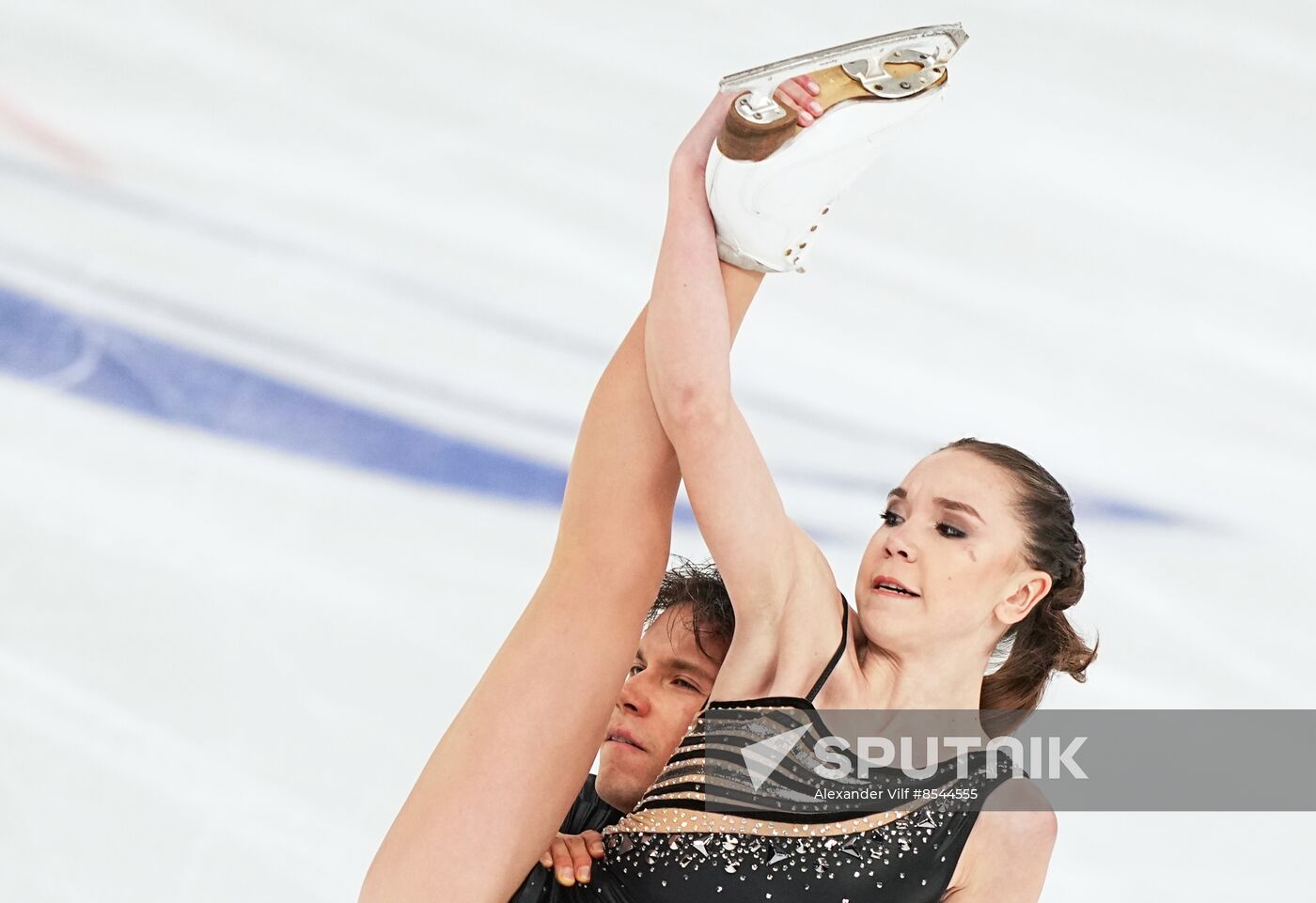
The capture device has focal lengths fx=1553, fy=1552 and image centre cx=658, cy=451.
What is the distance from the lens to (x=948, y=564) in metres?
1.77

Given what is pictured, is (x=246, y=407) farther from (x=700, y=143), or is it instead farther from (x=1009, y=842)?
(x=1009, y=842)

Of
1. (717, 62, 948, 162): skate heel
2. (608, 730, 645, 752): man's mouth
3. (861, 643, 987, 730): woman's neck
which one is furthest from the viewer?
(608, 730, 645, 752): man's mouth

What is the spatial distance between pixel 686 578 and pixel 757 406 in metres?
1.26

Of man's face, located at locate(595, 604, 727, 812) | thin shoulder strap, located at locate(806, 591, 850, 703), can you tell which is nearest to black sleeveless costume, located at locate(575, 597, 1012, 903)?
thin shoulder strap, located at locate(806, 591, 850, 703)

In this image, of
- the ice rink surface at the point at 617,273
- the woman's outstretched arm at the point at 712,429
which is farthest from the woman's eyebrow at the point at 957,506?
the ice rink surface at the point at 617,273

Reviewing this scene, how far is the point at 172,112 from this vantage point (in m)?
3.32

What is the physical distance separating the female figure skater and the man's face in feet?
0.60

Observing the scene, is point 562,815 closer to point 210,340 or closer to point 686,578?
point 686,578

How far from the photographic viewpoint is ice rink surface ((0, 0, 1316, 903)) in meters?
3.14

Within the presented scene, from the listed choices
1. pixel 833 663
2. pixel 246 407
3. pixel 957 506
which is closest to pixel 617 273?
pixel 246 407

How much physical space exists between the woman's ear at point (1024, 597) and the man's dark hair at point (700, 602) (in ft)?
1.09

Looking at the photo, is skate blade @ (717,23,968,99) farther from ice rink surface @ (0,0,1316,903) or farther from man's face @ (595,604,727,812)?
ice rink surface @ (0,0,1316,903)

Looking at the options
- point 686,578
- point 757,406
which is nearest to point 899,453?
point 757,406

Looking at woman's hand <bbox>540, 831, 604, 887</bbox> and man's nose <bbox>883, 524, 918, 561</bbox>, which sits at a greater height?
man's nose <bbox>883, 524, 918, 561</bbox>
